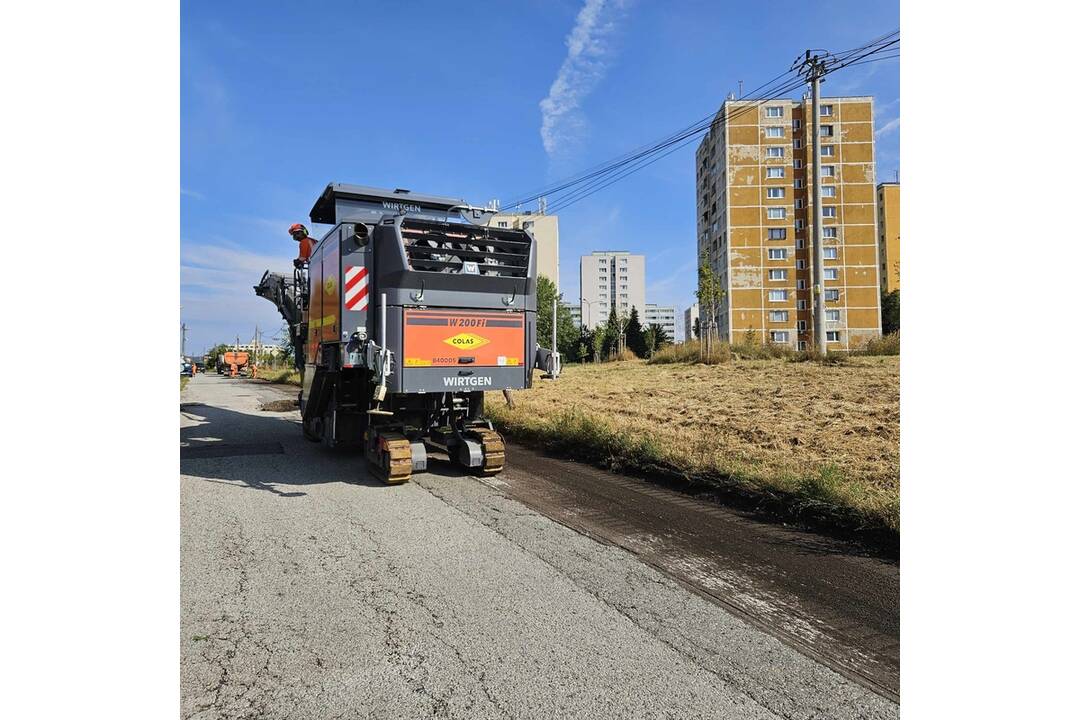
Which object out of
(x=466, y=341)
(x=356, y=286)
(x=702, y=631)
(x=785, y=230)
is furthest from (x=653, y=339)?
(x=702, y=631)

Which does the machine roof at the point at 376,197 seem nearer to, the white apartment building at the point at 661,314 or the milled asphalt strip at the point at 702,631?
the milled asphalt strip at the point at 702,631

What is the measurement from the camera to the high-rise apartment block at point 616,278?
136875 mm

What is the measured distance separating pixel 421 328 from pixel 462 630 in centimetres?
413

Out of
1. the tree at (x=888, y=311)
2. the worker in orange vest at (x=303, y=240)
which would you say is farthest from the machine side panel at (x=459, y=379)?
the tree at (x=888, y=311)

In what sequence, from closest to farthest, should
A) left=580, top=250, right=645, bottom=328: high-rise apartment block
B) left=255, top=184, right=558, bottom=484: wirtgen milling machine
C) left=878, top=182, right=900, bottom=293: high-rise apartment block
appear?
1. left=255, top=184, right=558, bottom=484: wirtgen milling machine
2. left=878, top=182, right=900, bottom=293: high-rise apartment block
3. left=580, top=250, right=645, bottom=328: high-rise apartment block

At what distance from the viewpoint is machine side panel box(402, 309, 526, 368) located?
684 cm

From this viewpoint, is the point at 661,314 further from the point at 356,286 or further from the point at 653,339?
the point at 356,286

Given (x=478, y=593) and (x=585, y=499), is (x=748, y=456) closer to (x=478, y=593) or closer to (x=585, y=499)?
(x=585, y=499)

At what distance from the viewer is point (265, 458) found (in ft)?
28.9

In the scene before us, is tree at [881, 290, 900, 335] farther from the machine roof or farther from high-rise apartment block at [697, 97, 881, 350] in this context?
the machine roof

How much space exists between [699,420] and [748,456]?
3.26m

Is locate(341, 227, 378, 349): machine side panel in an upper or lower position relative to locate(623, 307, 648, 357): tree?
lower

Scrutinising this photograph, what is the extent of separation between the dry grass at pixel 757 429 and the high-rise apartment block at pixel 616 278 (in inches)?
4777

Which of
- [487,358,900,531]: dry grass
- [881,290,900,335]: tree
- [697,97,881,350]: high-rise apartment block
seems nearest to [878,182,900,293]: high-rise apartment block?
[881,290,900,335]: tree
